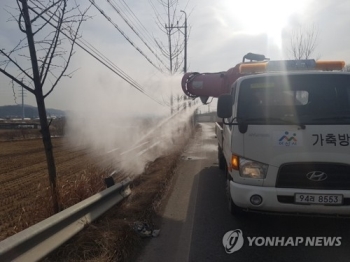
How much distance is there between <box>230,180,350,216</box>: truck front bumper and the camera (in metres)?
3.87

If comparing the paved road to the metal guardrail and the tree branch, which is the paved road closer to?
the metal guardrail

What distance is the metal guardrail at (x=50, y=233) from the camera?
2.71 meters

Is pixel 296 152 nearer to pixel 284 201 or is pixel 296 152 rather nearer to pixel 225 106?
pixel 284 201

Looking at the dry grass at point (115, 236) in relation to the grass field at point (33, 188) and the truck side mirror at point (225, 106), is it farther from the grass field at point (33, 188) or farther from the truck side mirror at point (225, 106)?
the truck side mirror at point (225, 106)

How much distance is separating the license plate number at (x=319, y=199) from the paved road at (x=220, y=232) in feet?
1.82

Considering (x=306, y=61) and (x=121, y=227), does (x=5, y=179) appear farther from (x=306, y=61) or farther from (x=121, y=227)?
(x=306, y=61)

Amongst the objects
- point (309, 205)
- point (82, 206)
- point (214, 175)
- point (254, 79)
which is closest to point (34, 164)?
point (214, 175)

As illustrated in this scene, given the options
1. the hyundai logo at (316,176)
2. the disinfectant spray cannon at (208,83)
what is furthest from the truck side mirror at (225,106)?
the disinfectant spray cannon at (208,83)

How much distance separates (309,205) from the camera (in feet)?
12.8

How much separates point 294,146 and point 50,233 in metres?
2.99

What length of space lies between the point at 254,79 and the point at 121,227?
2.87m

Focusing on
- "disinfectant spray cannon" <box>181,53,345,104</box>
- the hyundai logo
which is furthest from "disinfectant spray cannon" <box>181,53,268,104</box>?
the hyundai logo

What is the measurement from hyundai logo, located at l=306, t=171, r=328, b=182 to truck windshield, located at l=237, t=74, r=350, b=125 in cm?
74

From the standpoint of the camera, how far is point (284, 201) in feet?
13.0
